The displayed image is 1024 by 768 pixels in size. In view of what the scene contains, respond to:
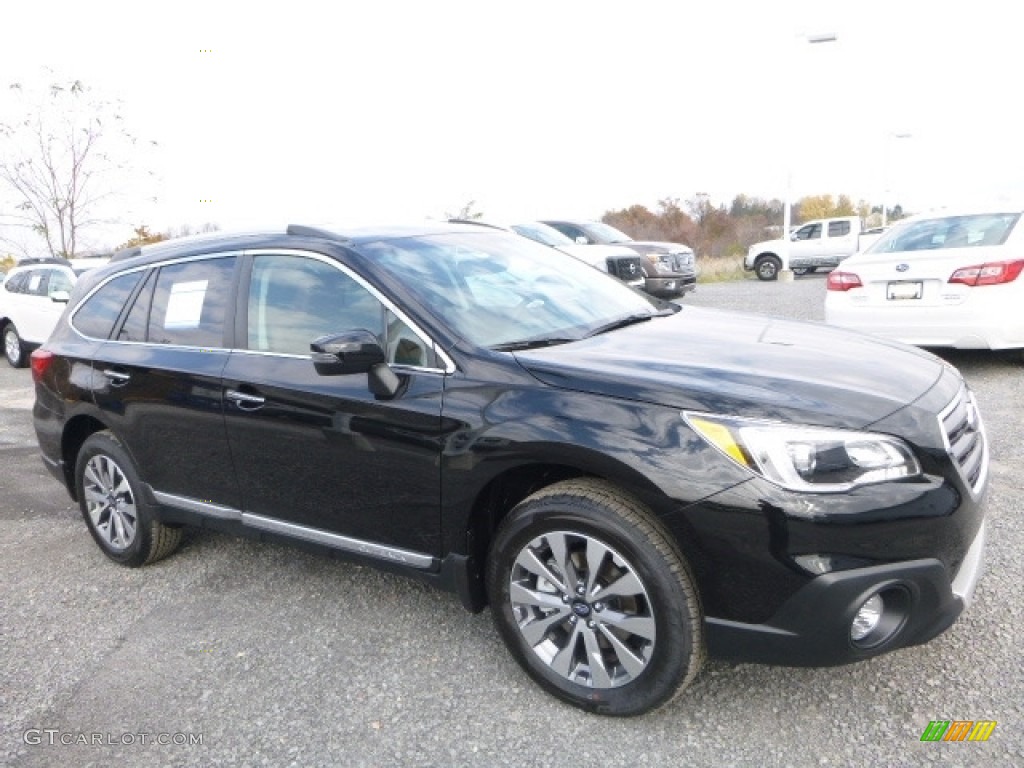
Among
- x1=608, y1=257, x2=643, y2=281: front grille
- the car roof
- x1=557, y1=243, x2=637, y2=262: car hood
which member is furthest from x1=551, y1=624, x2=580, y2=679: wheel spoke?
x1=557, y1=243, x2=637, y2=262: car hood

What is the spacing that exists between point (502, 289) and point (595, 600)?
139 centimetres

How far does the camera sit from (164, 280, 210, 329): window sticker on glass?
3.65 m

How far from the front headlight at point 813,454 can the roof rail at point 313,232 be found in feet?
5.88

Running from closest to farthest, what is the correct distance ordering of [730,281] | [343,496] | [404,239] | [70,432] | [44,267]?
[343,496] < [404,239] < [70,432] < [44,267] < [730,281]

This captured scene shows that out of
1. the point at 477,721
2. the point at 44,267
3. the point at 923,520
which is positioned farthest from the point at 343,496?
the point at 44,267

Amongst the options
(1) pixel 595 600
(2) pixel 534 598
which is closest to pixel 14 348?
(2) pixel 534 598

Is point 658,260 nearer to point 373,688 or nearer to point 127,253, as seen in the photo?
point 127,253

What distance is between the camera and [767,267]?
900 inches

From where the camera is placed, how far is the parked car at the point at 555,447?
7.59 ft

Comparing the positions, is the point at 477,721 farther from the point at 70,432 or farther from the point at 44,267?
the point at 44,267

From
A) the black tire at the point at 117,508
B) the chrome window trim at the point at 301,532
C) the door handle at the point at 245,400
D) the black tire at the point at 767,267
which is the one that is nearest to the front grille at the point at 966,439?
the chrome window trim at the point at 301,532

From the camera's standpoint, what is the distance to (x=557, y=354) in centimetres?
282

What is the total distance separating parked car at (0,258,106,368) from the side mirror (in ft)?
29.3

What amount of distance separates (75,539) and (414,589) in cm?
228
